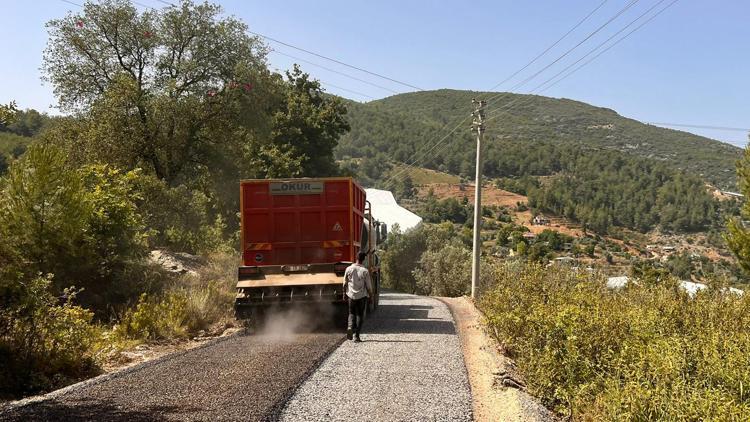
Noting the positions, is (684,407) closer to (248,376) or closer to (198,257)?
(248,376)

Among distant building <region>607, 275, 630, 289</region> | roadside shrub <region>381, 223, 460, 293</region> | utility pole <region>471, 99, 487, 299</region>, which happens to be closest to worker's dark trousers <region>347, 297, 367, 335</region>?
distant building <region>607, 275, 630, 289</region>

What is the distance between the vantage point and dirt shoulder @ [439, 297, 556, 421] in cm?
724

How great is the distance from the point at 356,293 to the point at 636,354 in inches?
258

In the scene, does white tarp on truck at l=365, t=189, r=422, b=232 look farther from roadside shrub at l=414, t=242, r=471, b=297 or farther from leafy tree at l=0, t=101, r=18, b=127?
leafy tree at l=0, t=101, r=18, b=127

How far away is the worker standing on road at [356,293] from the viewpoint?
1270cm

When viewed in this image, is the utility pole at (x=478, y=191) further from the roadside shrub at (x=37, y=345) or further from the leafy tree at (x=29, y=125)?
Result: the leafy tree at (x=29, y=125)

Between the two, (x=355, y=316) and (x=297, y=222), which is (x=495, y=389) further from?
(x=297, y=222)

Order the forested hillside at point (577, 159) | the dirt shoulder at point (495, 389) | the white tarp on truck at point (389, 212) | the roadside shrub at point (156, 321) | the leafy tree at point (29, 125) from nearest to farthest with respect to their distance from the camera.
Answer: the dirt shoulder at point (495, 389) < the roadside shrub at point (156, 321) < the white tarp on truck at point (389, 212) < the leafy tree at point (29, 125) < the forested hillside at point (577, 159)

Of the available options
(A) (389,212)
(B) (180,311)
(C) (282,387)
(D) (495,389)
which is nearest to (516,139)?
(A) (389,212)

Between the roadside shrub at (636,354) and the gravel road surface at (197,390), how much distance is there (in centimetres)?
315

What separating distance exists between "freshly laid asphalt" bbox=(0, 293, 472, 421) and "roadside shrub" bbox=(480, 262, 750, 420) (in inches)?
41.4

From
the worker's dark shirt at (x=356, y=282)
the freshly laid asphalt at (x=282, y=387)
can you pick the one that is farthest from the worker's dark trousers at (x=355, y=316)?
the freshly laid asphalt at (x=282, y=387)

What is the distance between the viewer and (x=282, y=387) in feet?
26.6

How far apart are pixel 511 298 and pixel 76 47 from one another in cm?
2053
